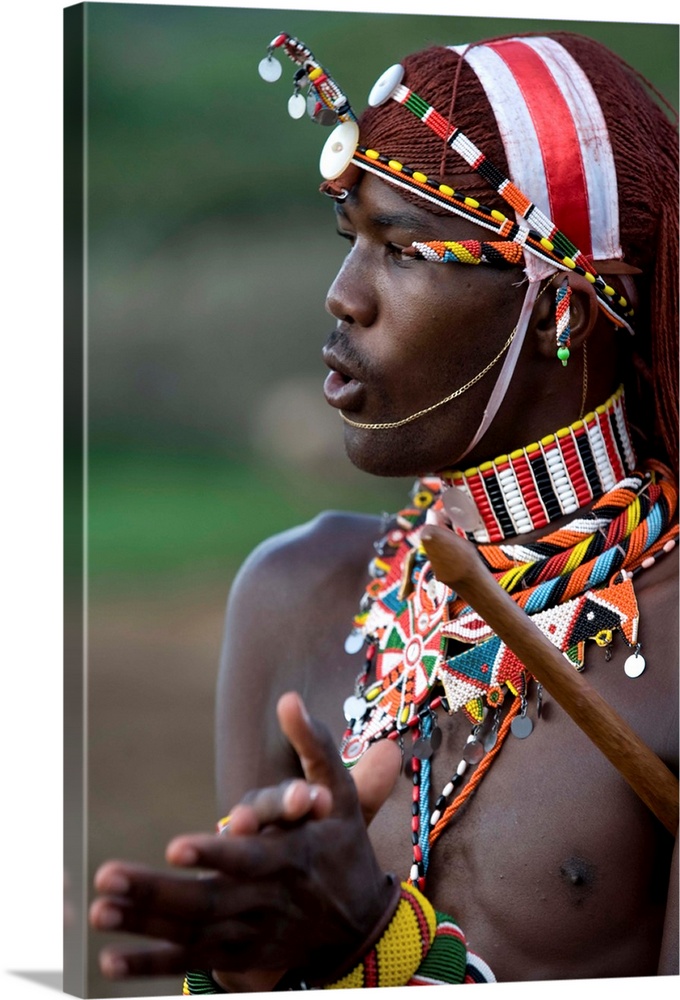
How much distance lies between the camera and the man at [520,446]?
2.38m

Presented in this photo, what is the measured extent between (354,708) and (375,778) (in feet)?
1.91

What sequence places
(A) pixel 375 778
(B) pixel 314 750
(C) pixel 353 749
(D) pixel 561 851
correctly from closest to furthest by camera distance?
(B) pixel 314 750 < (A) pixel 375 778 < (D) pixel 561 851 < (C) pixel 353 749

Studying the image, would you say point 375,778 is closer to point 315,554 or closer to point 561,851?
point 561,851

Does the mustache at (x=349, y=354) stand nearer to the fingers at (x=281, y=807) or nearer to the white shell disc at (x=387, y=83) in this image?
the white shell disc at (x=387, y=83)

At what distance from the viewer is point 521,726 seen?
8.02 feet

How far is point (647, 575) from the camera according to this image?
8.11ft

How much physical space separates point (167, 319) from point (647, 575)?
0.97 metres

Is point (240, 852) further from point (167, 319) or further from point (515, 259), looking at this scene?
point (167, 319)

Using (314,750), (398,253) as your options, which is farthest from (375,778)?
(398,253)

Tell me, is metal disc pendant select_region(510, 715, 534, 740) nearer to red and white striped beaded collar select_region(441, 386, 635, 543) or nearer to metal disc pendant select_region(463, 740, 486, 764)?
metal disc pendant select_region(463, 740, 486, 764)

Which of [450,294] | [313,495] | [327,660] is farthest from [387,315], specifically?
[313,495]

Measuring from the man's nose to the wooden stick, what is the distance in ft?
1.49

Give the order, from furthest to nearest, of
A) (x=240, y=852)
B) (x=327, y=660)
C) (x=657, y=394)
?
(x=327, y=660)
(x=657, y=394)
(x=240, y=852)

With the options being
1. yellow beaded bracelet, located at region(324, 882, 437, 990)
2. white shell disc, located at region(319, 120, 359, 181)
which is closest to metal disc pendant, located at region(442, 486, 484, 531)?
white shell disc, located at region(319, 120, 359, 181)
